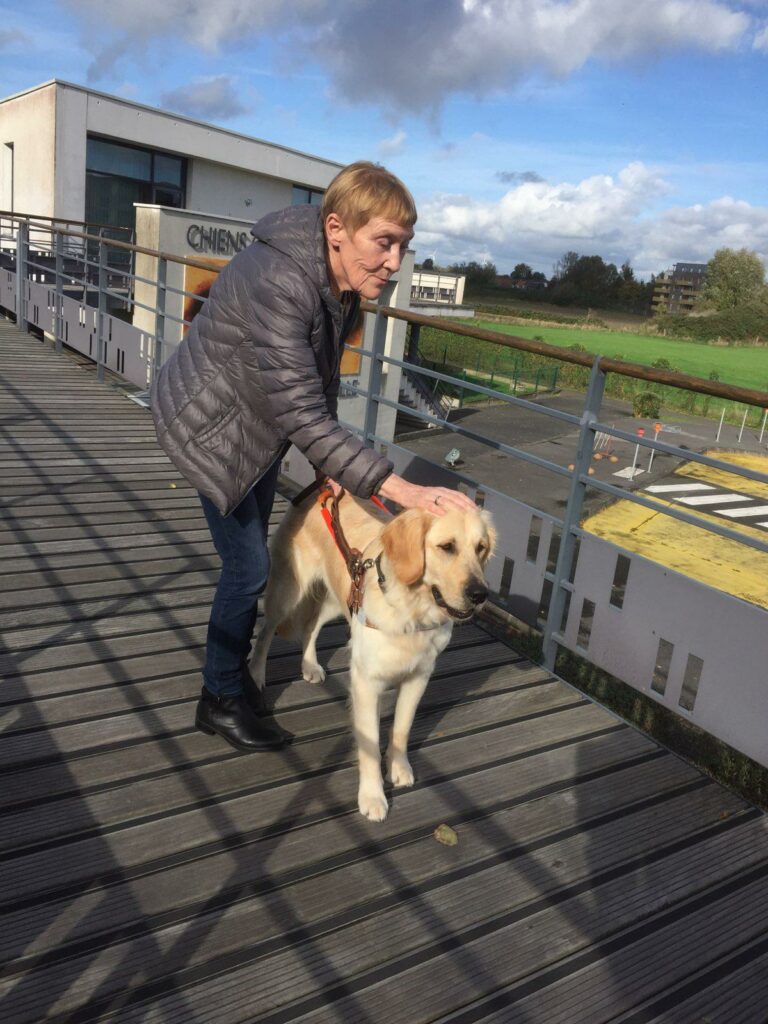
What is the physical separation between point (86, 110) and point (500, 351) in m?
38.1

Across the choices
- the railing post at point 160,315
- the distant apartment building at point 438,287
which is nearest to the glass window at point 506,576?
the railing post at point 160,315

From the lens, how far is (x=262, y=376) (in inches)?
92.2

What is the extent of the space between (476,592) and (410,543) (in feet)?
0.84

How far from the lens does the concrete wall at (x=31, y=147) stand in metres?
24.6

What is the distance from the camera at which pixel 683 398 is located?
56094 mm

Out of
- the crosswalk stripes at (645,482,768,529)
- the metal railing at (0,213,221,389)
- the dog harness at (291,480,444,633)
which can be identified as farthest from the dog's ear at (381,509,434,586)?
the crosswalk stripes at (645,482,768,529)

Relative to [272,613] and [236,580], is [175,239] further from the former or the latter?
[236,580]

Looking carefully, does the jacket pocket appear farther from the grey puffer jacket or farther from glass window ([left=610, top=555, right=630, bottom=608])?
glass window ([left=610, top=555, right=630, bottom=608])

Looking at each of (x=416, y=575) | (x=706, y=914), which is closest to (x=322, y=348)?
(x=416, y=575)

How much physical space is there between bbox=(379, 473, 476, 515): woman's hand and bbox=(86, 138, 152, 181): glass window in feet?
90.0

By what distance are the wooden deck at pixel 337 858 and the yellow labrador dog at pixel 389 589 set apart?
21cm

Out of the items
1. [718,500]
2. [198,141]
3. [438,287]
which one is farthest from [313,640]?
[438,287]

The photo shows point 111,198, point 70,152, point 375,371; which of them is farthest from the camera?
point 111,198

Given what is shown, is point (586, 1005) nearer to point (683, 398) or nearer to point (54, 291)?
point (54, 291)
